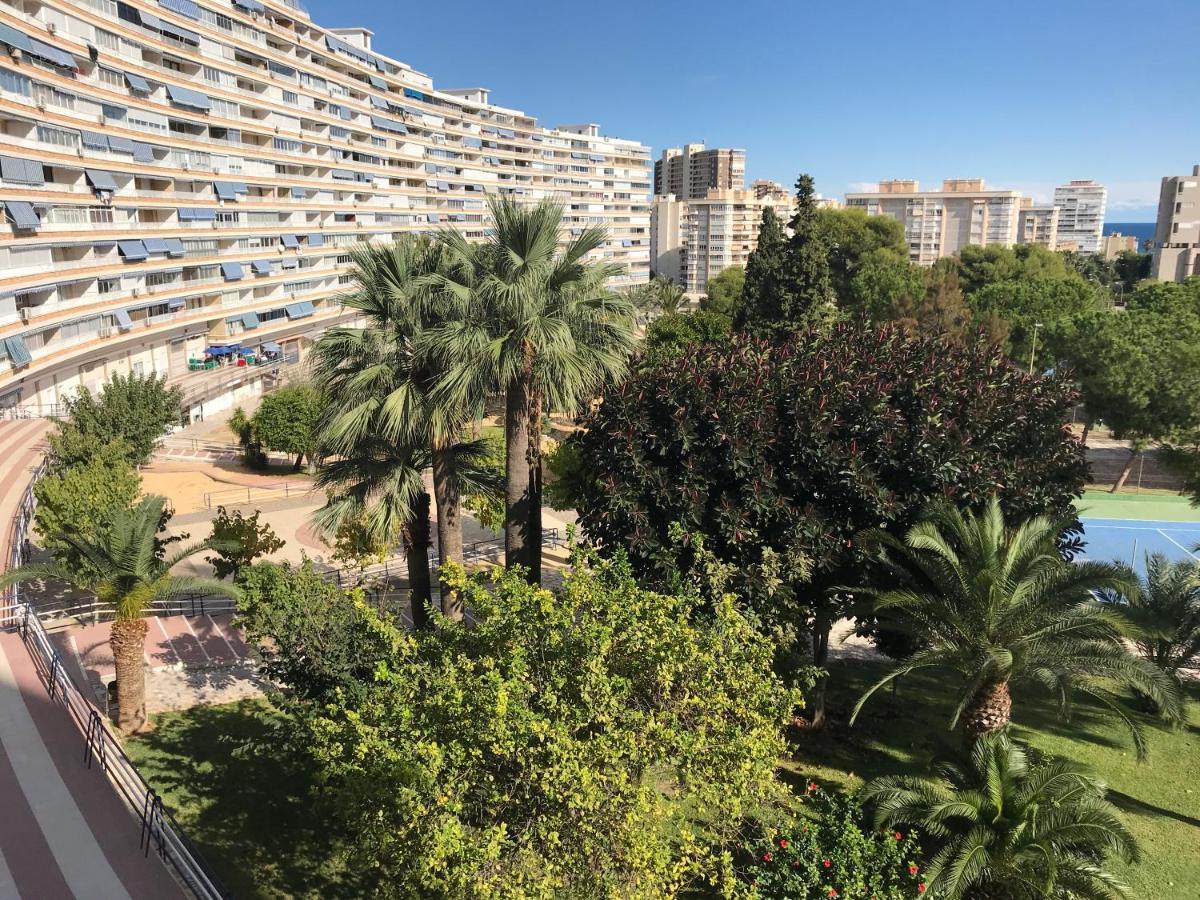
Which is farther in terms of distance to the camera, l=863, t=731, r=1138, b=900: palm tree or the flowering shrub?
the flowering shrub

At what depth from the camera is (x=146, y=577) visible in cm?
1315

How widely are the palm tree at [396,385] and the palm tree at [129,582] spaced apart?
2.86 metres

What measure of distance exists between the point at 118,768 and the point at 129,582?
307 centimetres

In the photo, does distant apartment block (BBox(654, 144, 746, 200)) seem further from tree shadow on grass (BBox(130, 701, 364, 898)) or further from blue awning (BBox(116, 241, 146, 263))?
tree shadow on grass (BBox(130, 701, 364, 898))

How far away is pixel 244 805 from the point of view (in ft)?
39.3

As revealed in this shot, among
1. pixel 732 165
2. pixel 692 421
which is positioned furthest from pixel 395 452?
pixel 732 165

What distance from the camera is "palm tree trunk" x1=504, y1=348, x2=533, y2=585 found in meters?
13.5

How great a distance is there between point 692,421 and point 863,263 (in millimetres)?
67457

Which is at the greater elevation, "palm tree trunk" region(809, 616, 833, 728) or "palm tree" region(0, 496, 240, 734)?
"palm tree" region(0, 496, 240, 734)

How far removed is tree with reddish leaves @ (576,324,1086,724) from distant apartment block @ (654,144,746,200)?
14561 cm

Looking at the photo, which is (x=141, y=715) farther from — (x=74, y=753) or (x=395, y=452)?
(x=395, y=452)

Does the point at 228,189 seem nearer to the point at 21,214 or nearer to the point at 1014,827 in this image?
the point at 21,214

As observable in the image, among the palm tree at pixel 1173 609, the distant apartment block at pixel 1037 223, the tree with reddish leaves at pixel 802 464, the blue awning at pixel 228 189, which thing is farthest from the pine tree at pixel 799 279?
the distant apartment block at pixel 1037 223

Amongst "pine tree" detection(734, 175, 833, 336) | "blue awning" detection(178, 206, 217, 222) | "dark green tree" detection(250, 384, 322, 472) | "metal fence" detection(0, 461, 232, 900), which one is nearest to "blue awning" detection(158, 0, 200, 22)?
"blue awning" detection(178, 206, 217, 222)
